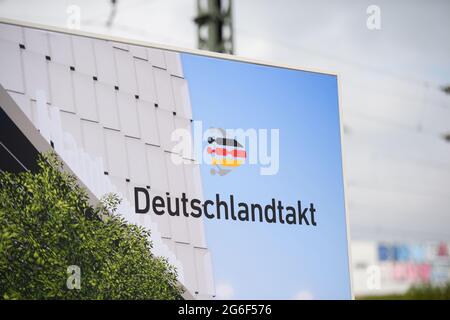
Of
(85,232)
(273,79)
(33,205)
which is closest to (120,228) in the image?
(85,232)

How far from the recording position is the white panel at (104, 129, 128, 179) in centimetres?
419

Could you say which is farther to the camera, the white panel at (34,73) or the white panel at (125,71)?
Result: the white panel at (125,71)

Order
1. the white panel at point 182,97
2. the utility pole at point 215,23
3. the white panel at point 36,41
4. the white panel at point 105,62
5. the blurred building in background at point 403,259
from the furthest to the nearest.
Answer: the blurred building in background at point 403,259
the utility pole at point 215,23
the white panel at point 182,97
the white panel at point 105,62
the white panel at point 36,41

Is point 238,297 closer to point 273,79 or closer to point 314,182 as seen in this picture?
point 314,182

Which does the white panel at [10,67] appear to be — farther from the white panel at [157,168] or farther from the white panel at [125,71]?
the white panel at [157,168]

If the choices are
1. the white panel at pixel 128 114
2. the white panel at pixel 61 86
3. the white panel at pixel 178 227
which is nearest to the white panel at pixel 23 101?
the white panel at pixel 61 86

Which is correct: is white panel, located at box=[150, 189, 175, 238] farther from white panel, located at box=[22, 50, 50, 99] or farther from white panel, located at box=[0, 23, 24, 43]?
white panel, located at box=[0, 23, 24, 43]

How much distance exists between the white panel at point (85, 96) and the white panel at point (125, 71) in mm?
217

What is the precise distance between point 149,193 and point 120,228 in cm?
32

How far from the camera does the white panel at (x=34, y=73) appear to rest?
400 centimetres

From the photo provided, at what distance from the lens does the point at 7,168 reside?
4.02 meters

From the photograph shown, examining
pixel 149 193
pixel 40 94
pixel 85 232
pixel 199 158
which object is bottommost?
pixel 85 232
